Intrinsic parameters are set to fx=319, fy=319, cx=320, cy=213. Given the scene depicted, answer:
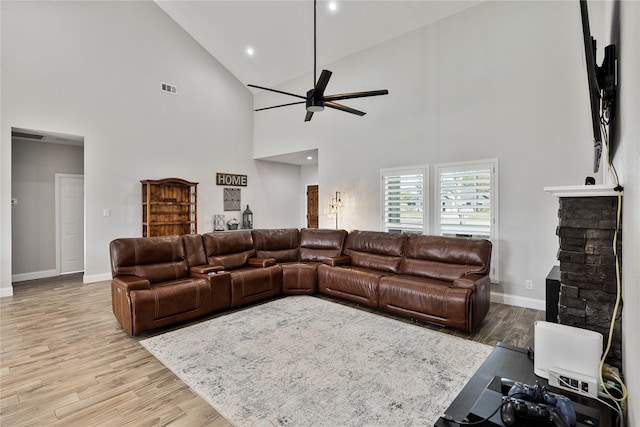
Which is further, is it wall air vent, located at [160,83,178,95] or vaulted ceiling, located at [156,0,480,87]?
wall air vent, located at [160,83,178,95]

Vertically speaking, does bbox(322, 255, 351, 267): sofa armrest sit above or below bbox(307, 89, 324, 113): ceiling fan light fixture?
below

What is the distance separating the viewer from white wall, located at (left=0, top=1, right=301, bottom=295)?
527 centimetres

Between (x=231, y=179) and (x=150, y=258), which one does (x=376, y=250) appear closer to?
(x=150, y=258)

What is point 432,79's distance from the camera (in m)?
5.31

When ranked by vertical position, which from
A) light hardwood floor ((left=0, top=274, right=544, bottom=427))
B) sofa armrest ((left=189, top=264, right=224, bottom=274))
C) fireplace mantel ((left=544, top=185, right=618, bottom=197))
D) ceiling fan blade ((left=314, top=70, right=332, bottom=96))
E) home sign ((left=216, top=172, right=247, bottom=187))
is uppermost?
ceiling fan blade ((left=314, top=70, right=332, bottom=96))

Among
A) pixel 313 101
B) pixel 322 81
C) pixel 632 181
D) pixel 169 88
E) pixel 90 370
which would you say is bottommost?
pixel 90 370

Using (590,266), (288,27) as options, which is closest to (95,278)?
(288,27)

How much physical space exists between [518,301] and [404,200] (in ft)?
7.53

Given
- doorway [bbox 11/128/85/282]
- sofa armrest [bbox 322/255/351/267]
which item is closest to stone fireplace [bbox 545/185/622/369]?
sofa armrest [bbox 322/255/351/267]

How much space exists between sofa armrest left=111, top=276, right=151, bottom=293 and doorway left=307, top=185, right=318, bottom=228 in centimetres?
620

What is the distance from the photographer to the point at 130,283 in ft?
11.4

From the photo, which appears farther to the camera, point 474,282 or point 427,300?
point 427,300

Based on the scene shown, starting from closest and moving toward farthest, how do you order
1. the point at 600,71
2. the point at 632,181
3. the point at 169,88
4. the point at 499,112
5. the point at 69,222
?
the point at 632,181
the point at 600,71
the point at 499,112
the point at 69,222
the point at 169,88

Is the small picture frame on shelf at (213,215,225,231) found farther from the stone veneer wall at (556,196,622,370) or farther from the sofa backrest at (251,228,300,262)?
the stone veneer wall at (556,196,622,370)
